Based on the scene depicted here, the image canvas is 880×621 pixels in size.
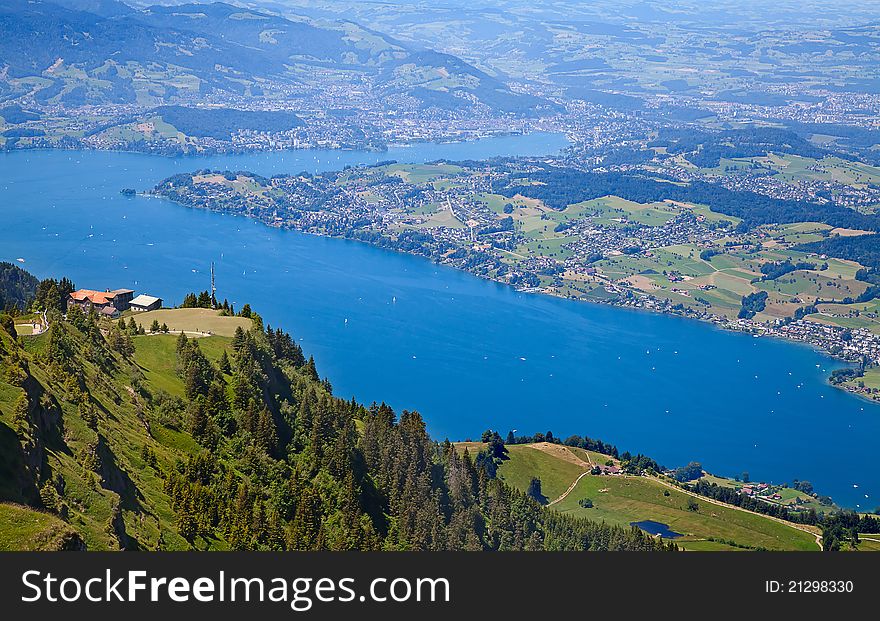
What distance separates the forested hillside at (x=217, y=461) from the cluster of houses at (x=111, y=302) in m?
5.43

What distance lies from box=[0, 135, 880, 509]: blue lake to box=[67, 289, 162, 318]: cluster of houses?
24.3m

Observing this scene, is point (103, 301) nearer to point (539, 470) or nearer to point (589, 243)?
point (539, 470)

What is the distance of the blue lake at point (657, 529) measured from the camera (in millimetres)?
48759

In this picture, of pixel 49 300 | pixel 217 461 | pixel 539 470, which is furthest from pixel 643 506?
pixel 49 300

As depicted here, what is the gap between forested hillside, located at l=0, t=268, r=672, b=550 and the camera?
65.9 feet

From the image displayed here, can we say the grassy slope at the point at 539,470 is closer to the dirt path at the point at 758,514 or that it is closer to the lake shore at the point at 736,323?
the dirt path at the point at 758,514

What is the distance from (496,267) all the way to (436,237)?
1489 cm

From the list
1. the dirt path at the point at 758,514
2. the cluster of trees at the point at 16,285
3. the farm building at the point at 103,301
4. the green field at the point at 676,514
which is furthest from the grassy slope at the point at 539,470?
the cluster of trees at the point at 16,285

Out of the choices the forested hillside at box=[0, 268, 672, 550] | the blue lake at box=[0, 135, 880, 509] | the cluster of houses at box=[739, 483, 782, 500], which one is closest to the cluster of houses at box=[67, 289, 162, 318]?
the forested hillside at box=[0, 268, 672, 550]

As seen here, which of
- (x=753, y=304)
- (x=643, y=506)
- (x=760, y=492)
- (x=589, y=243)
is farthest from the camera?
(x=589, y=243)

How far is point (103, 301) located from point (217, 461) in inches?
785

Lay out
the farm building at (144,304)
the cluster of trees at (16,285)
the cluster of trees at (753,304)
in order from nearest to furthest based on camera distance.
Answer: the farm building at (144,304) < the cluster of trees at (16,285) < the cluster of trees at (753,304)

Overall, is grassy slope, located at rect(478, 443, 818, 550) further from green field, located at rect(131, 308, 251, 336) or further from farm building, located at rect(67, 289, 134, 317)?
farm building, located at rect(67, 289, 134, 317)

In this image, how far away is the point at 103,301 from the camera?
46.5 m
